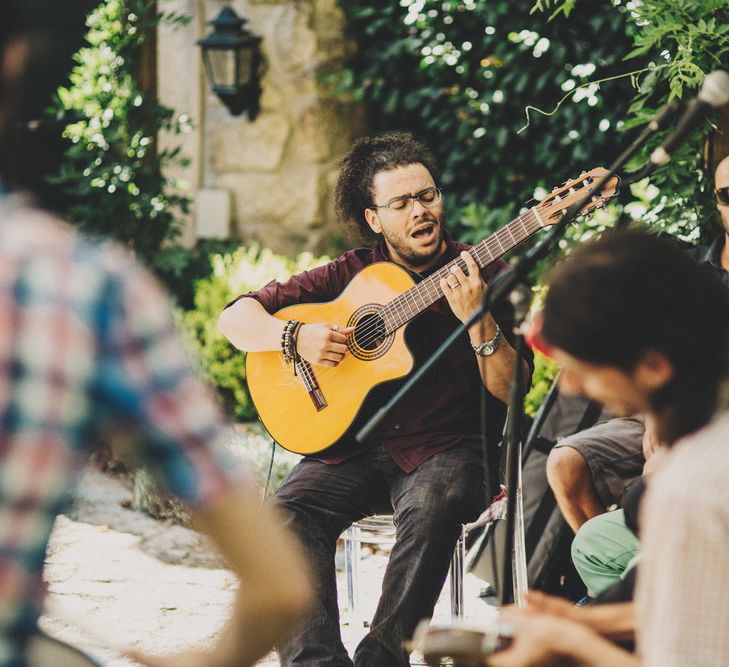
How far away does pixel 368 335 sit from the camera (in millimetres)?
3158

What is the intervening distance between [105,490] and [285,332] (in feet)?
6.54

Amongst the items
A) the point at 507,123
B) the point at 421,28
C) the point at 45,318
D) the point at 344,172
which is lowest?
the point at 45,318

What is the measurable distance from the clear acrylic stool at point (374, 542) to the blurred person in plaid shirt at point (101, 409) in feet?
6.52

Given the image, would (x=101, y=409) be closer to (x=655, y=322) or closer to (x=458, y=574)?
(x=655, y=322)

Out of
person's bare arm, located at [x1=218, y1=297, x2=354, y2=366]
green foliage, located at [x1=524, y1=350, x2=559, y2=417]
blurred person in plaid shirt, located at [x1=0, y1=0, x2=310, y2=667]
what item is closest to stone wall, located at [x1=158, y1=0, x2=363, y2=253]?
green foliage, located at [x1=524, y1=350, x2=559, y2=417]

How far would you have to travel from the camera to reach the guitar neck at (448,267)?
2.92 m

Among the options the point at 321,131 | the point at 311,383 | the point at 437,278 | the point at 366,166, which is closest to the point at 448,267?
the point at 437,278

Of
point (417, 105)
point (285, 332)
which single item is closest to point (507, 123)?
point (417, 105)

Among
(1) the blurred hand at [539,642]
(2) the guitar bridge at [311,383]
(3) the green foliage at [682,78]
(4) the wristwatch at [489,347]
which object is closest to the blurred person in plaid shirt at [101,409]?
(1) the blurred hand at [539,642]

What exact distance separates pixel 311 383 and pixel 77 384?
219 centimetres

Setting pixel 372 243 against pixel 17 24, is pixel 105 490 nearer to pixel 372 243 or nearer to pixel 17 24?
pixel 372 243

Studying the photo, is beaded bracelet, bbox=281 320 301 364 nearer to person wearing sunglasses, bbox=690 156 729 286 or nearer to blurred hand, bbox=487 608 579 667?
person wearing sunglasses, bbox=690 156 729 286

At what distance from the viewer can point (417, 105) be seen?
5.82 m

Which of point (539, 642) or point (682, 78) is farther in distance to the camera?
point (682, 78)
